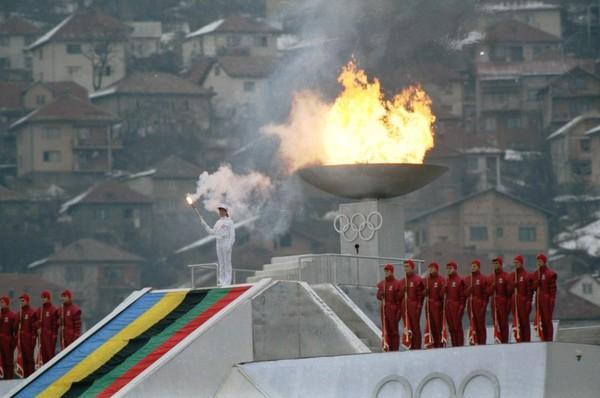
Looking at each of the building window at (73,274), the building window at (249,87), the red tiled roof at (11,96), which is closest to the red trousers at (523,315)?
the building window at (73,274)

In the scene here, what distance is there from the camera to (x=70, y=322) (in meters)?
33.2

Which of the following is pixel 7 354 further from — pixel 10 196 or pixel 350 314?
pixel 10 196

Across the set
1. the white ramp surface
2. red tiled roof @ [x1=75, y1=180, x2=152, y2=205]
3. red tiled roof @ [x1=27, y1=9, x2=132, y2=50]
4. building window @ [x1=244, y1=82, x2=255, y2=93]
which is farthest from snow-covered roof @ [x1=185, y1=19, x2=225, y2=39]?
the white ramp surface

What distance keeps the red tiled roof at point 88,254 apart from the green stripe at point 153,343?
102568 millimetres

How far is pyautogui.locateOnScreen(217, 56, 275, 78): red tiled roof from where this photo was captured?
16538 centimetres

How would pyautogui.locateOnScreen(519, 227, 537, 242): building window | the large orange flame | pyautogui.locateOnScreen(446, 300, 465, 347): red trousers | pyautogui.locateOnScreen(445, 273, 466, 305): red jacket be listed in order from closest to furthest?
pyautogui.locateOnScreen(445, 273, 466, 305): red jacket < pyautogui.locateOnScreen(446, 300, 465, 347): red trousers < the large orange flame < pyautogui.locateOnScreen(519, 227, 537, 242): building window

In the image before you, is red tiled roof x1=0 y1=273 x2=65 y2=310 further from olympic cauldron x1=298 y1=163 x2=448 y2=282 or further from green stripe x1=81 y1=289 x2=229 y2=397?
green stripe x1=81 y1=289 x2=229 y2=397

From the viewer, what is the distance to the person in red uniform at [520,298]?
28.0 m

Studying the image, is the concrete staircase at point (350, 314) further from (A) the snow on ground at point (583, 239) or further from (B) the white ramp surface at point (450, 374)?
(A) the snow on ground at point (583, 239)

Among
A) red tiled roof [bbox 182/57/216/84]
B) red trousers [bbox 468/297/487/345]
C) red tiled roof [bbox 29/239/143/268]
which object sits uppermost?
red tiled roof [bbox 182/57/216/84]

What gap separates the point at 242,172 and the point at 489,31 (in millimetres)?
26292

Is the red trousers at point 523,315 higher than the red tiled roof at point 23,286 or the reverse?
higher

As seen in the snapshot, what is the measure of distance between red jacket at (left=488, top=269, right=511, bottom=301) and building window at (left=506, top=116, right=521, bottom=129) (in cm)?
12736

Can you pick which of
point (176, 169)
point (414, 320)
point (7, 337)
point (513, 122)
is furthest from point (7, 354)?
point (513, 122)
